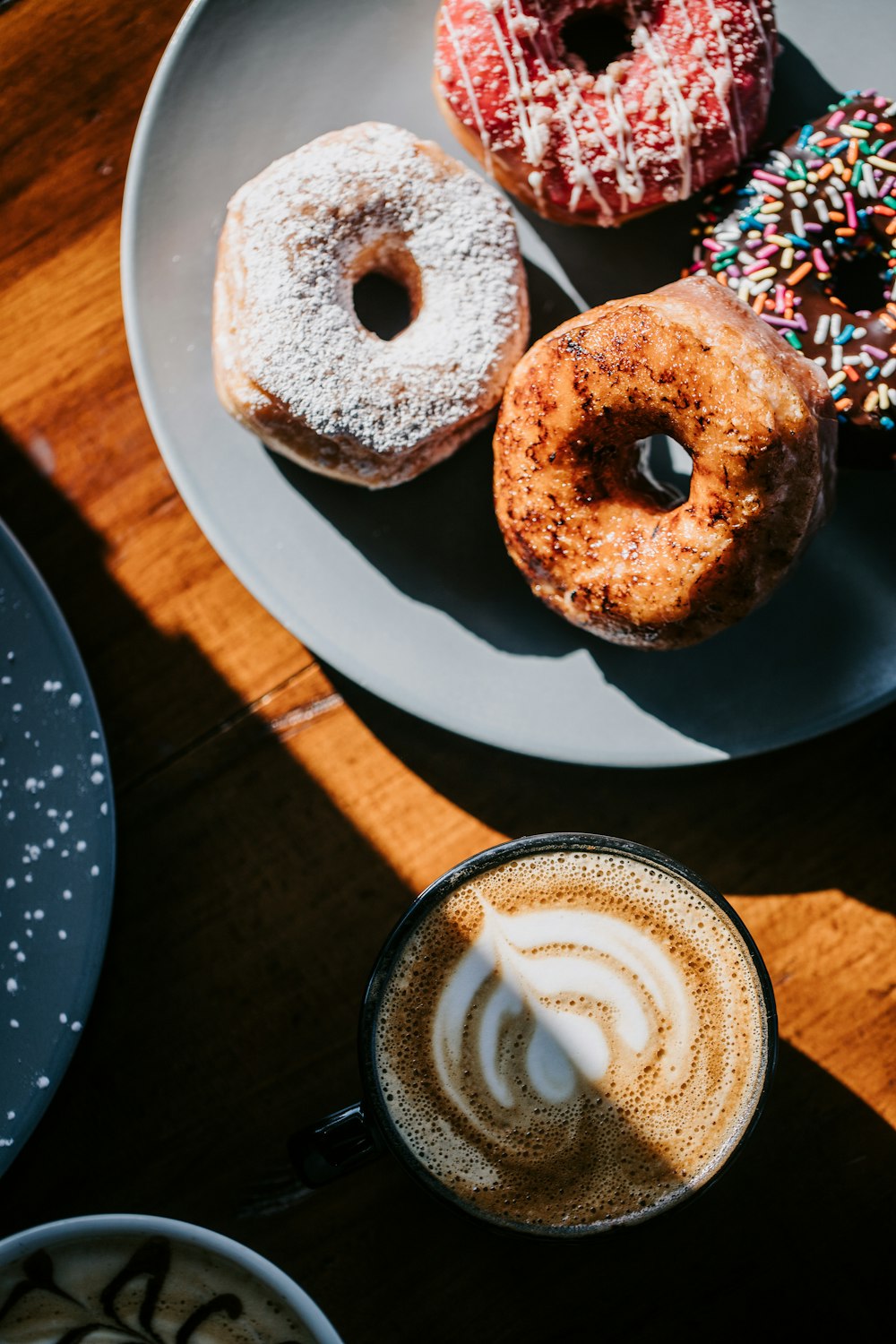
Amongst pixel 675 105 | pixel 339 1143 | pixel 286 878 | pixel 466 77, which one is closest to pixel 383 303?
pixel 466 77

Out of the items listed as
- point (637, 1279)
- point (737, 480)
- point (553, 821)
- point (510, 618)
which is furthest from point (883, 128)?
point (637, 1279)

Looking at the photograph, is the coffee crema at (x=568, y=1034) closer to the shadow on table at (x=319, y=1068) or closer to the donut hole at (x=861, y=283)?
the shadow on table at (x=319, y=1068)

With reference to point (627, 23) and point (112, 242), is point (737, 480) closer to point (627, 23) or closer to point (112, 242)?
point (627, 23)

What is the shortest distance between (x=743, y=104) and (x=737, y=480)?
463 mm

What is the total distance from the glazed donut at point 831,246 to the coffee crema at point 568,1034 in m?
0.58

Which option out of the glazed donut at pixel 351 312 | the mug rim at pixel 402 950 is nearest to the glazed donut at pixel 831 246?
the glazed donut at pixel 351 312

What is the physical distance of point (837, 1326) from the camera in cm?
123

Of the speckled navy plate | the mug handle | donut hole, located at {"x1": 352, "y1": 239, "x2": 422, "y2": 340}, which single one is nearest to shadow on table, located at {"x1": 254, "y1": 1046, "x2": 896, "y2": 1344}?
the mug handle

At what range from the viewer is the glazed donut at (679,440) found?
106 centimetres

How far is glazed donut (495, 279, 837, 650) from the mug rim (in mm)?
249

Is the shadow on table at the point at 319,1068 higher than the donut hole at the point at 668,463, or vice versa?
the donut hole at the point at 668,463

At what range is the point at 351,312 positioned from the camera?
124 cm

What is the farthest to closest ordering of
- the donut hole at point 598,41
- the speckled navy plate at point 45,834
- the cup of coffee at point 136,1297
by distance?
the donut hole at point 598,41 → the speckled navy plate at point 45,834 → the cup of coffee at point 136,1297

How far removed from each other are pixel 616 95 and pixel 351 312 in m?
0.38
